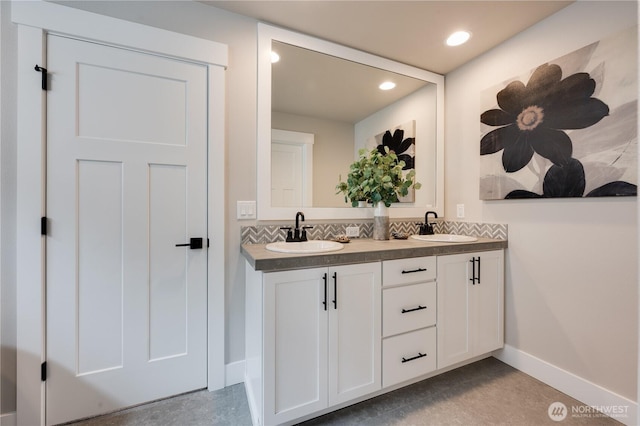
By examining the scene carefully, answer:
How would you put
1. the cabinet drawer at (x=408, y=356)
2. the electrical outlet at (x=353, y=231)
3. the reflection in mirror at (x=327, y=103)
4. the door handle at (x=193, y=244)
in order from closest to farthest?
the cabinet drawer at (x=408, y=356) < the door handle at (x=193, y=244) < the reflection in mirror at (x=327, y=103) < the electrical outlet at (x=353, y=231)

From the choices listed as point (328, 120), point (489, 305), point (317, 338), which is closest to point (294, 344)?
point (317, 338)

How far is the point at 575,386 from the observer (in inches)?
63.1

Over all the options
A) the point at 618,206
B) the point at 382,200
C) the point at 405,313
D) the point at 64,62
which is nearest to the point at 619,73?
the point at 618,206

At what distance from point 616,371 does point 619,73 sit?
1652 millimetres

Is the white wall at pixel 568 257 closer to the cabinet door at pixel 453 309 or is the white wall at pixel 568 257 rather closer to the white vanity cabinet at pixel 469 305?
the white vanity cabinet at pixel 469 305

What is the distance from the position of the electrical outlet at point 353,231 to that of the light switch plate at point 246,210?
765 millimetres

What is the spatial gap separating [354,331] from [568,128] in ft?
5.94

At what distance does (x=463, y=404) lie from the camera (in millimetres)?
1541

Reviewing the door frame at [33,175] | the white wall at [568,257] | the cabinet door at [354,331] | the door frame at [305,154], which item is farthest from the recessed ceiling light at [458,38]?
the door frame at [33,175]

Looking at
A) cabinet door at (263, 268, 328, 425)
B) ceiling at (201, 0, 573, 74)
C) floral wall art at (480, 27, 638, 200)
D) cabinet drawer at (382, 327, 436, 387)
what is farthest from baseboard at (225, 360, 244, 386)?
ceiling at (201, 0, 573, 74)

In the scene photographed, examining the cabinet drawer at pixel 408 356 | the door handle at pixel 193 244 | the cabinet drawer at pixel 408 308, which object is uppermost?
the door handle at pixel 193 244

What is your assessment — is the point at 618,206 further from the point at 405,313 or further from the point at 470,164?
the point at 405,313

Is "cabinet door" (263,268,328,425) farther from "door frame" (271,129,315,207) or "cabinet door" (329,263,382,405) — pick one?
"door frame" (271,129,315,207)

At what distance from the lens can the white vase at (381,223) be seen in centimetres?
200
